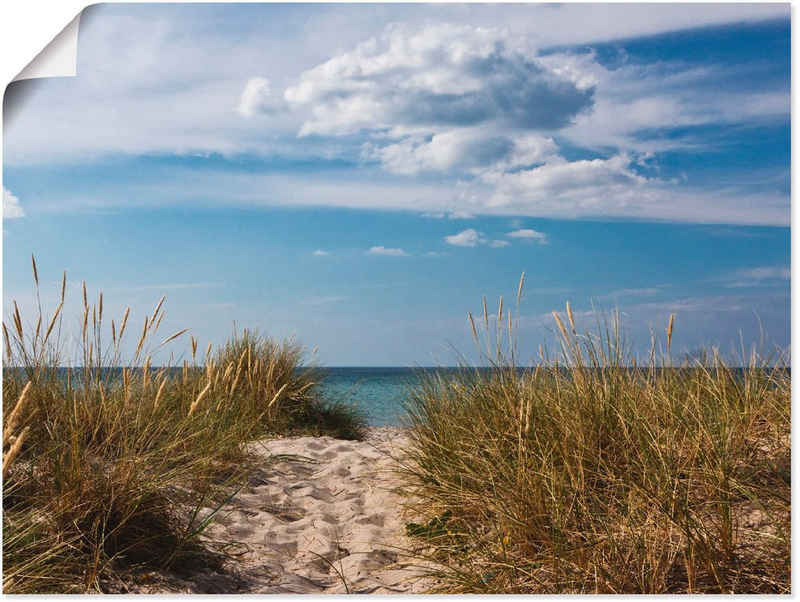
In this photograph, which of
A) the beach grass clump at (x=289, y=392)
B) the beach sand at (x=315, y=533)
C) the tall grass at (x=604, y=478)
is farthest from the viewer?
the beach grass clump at (x=289, y=392)

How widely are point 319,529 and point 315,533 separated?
0.21 feet

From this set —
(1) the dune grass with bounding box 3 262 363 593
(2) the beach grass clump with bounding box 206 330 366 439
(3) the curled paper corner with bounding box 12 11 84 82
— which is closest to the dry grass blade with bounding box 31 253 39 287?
(1) the dune grass with bounding box 3 262 363 593

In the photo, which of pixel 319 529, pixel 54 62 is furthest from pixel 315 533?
pixel 54 62

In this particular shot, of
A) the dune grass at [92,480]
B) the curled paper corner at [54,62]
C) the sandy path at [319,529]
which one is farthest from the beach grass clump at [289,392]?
the curled paper corner at [54,62]

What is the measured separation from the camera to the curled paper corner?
1.91 meters

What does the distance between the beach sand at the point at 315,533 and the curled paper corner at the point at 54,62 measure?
167cm

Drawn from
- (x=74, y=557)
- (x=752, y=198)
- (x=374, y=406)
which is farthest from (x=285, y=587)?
(x=374, y=406)

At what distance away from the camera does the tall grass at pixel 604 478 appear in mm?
1863

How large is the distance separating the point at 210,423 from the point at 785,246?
102 inches

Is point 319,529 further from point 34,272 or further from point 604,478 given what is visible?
point 34,272

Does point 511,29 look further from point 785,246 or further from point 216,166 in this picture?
point 216,166

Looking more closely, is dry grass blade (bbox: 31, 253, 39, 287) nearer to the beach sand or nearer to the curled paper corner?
the curled paper corner

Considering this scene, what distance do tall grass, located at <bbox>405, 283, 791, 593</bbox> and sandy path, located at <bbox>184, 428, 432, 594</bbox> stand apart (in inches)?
7.8

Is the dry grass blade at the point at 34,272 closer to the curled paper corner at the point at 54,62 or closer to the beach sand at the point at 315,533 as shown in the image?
the curled paper corner at the point at 54,62
